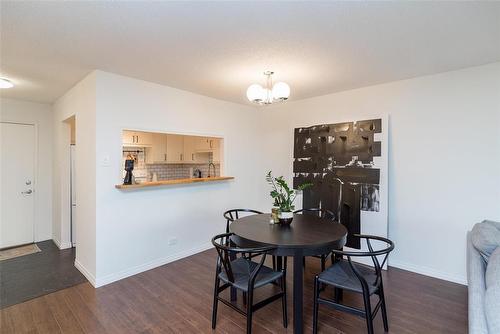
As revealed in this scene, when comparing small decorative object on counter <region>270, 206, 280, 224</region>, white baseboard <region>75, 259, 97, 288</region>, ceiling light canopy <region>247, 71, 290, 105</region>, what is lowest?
white baseboard <region>75, 259, 97, 288</region>

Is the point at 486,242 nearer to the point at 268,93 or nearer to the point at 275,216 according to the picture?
the point at 275,216

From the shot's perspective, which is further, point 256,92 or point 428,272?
point 428,272

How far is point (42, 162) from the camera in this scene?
4438 millimetres

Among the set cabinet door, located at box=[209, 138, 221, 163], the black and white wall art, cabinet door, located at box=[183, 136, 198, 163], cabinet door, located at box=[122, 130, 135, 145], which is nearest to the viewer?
the black and white wall art

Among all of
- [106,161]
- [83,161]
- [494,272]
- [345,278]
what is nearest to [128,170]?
[106,161]

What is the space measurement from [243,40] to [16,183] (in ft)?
14.6

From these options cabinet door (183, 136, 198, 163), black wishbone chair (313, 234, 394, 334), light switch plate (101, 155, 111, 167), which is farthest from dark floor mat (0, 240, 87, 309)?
black wishbone chair (313, 234, 394, 334)

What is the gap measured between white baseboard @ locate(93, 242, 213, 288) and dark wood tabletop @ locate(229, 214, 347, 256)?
147 centimetres

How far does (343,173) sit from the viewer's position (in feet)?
12.2

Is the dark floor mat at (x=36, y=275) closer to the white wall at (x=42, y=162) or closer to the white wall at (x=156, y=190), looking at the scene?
the white wall at (x=156, y=190)

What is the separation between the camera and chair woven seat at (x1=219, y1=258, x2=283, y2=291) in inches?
81.0

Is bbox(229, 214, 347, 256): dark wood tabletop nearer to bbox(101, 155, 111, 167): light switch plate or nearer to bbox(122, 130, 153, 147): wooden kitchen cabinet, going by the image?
bbox(101, 155, 111, 167): light switch plate

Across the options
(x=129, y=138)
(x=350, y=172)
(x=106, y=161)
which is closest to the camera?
(x=106, y=161)

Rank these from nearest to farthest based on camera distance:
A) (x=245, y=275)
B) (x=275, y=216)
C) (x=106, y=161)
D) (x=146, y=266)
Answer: (x=245, y=275) < (x=275, y=216) < (x=106, y=161) < (x=146, y=266)
